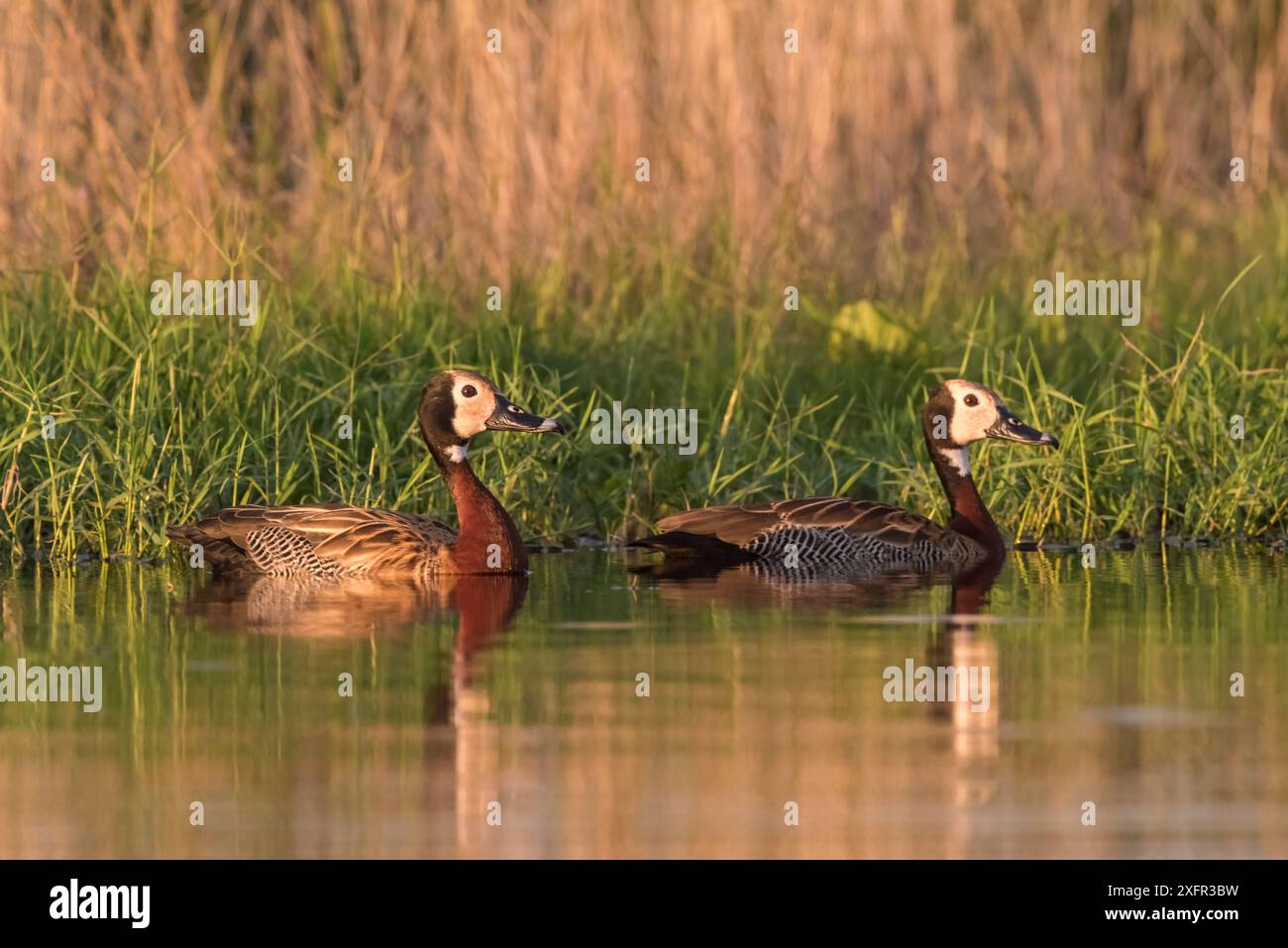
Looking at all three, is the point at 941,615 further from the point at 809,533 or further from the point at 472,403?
the point at 472,403

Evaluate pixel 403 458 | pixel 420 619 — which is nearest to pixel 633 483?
pixel 403 458

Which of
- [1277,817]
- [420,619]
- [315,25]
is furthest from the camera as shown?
[315,25]

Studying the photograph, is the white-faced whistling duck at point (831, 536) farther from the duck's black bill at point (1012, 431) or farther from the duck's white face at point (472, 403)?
the duck's white face at point (472, 403)

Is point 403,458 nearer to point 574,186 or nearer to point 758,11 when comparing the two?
point 574,186

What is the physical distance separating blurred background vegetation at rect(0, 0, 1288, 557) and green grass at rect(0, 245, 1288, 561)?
3cm

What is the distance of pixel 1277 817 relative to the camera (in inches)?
260

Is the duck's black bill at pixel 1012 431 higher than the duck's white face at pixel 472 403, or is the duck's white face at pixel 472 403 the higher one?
the duck's white face at pixel 472 403

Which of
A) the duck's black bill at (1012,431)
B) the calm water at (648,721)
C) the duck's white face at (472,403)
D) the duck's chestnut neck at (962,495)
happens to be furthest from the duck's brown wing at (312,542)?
the duck's black bill at (1012,431)

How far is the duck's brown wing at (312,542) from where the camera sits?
11633mm

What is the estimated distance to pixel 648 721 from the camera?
7.96 metres

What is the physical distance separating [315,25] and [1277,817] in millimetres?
11176

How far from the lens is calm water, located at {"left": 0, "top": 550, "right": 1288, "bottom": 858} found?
6484 mm

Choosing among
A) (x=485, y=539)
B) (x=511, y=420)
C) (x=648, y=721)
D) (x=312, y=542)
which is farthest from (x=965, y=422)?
(x=648, y=721)

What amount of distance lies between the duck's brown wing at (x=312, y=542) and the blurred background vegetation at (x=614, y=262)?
574 mm
